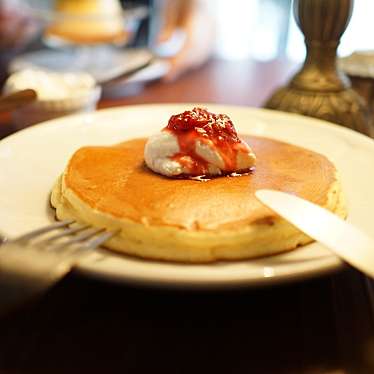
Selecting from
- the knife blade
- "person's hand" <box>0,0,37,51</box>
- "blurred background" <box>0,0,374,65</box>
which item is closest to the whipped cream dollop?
the knife blade

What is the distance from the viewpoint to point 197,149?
0.95 m

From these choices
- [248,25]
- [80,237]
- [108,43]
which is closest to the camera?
[80,237]

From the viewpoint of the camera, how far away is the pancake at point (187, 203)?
754mm

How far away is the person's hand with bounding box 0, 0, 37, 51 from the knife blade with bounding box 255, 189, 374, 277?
6.08 ft

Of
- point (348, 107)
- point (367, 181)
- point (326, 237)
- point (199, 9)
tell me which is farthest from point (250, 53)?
point (326, 237)

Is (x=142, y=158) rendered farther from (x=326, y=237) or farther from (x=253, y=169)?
(x=326, y=237)

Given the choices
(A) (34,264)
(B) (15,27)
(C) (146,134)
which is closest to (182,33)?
(B) (15,27)

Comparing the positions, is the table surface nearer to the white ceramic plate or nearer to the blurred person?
the white ceramic plate

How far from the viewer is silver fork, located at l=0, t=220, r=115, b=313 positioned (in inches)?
23.1

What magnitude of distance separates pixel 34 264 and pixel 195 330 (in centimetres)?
22

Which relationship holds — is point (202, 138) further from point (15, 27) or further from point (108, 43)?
point (15, 27)

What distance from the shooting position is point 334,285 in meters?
0.81

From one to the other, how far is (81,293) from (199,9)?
2.43 meters

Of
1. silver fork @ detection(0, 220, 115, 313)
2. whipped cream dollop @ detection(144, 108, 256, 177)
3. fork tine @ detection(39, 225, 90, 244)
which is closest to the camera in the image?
silver fork @ detection(0, 220, 115, 313)
